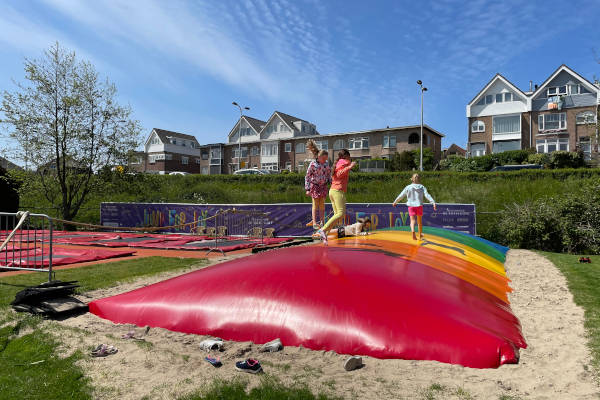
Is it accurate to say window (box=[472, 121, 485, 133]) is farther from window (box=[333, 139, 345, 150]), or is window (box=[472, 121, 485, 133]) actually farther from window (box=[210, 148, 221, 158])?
window (box=[210, 148, 221, 158])

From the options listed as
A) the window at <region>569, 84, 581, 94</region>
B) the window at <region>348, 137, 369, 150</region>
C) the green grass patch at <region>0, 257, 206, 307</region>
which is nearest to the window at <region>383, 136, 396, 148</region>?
the window at <region>348, 137, 369, 150</region>

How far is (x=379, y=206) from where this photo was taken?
48.5 feet

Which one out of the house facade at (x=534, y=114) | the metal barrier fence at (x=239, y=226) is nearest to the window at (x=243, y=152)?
the house facade at (x=534, y=114)

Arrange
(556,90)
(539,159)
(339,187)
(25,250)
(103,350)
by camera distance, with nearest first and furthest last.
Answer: (103,350), (339,187), (25,250), (539,159), (556,90)

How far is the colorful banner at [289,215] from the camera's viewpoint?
14.2 metres

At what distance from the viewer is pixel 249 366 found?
321 cm

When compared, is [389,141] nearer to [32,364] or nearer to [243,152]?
[243,152]

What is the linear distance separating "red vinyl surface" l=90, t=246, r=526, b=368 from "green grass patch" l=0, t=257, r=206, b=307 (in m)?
1.84

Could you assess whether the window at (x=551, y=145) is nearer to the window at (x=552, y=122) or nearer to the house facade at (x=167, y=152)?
the window at (x=552, y=122)

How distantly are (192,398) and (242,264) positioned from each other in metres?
2.59

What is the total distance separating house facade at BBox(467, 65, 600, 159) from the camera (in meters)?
36.3

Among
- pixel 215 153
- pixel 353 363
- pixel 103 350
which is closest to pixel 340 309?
pixel 353 363

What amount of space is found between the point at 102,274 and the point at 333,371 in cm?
620

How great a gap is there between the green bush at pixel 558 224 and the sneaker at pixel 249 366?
13601 mm
